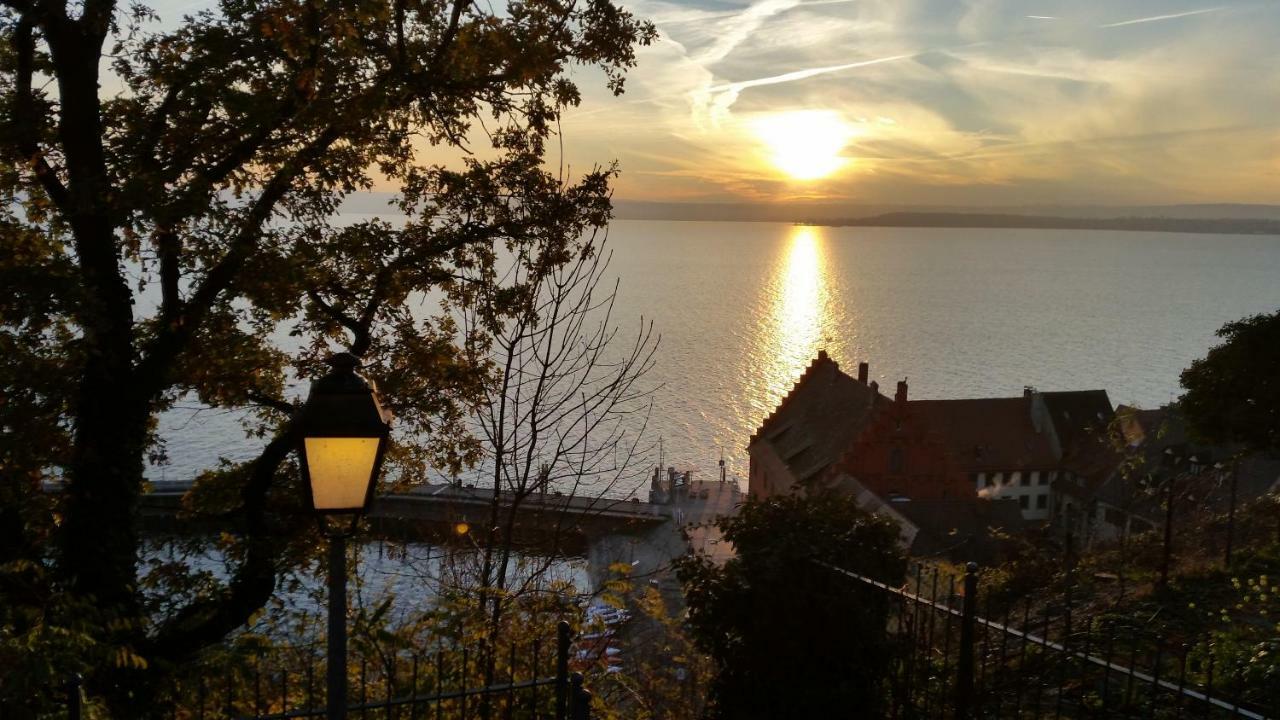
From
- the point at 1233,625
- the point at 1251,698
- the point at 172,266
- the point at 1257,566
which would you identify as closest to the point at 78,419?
the point at 172,266

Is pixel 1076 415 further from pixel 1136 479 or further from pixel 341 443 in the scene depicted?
pixel 341 443

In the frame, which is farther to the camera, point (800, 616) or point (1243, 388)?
point (1243, 388)

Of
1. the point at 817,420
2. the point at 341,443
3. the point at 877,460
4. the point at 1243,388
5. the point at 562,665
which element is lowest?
the point at 877,460

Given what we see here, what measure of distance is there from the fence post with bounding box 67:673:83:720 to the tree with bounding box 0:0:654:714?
79.8 inches

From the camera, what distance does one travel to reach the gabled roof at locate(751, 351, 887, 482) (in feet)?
142

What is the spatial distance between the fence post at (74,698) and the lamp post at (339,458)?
149cm

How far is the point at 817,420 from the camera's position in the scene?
47000 millimetres

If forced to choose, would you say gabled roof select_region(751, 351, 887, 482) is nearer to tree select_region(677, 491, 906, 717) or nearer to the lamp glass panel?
A: tree select_region(677, 491, 906, 717)

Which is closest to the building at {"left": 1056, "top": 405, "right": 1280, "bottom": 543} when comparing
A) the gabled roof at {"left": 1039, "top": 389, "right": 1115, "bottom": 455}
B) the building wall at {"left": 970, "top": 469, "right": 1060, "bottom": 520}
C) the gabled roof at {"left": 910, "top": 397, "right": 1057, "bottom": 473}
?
the building wall at {"left": 970, "top": 469, "right": 1060, "bottom": 520}

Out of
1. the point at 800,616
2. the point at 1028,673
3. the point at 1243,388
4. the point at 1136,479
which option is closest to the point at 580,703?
the point at 800,616

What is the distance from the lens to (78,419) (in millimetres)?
8141

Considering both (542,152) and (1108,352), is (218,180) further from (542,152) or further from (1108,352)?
(1108,352)

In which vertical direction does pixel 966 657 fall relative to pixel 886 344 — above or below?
below

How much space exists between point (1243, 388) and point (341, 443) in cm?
1715
